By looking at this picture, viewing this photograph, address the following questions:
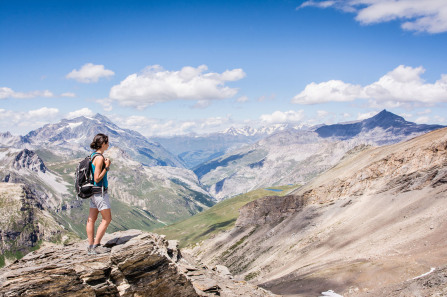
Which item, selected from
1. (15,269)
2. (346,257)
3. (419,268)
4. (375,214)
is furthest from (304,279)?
(15,269)

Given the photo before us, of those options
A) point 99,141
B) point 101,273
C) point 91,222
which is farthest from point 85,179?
point 101,273

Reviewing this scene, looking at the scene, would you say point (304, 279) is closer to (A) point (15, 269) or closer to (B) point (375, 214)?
(B) point (375, 214)

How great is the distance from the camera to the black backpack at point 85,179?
19.2m

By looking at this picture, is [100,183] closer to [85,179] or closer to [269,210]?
[85,179]

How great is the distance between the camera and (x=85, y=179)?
63.7 ft

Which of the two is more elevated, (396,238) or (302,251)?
(396,238)

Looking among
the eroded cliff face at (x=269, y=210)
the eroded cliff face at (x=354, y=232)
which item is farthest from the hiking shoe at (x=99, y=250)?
the eroded cliff face at (x=269, y=210)

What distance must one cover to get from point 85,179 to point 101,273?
6091 millimetres

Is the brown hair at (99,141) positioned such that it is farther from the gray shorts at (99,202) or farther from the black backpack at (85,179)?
the gray shorts at (99,202)

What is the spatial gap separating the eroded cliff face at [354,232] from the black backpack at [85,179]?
37963 mm

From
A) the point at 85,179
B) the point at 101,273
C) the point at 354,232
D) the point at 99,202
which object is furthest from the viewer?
the point at 354,232

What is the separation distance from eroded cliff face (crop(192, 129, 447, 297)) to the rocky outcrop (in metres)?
31.8

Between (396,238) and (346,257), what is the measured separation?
1139 centimetres

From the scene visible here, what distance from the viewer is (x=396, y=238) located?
A: 6956cm
